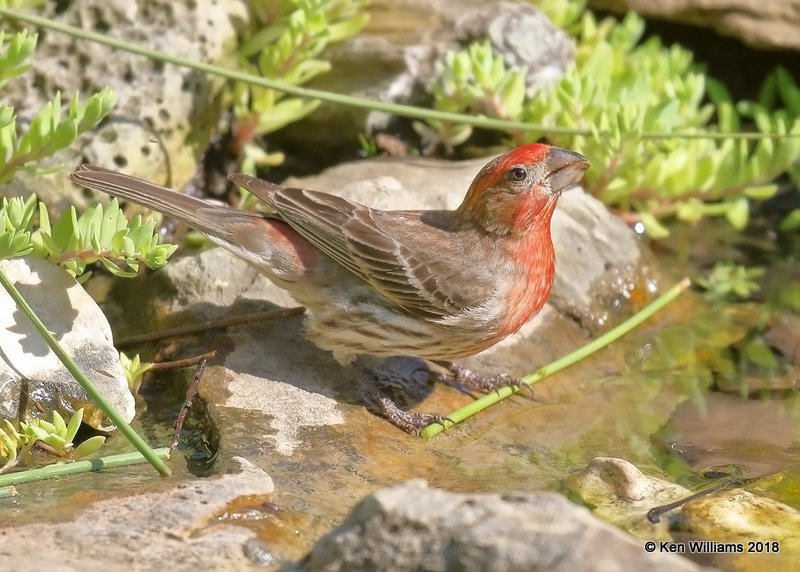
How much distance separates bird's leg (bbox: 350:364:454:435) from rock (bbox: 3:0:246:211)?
2025 millimetres

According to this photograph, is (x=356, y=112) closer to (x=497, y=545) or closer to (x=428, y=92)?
(x=428, y=92)

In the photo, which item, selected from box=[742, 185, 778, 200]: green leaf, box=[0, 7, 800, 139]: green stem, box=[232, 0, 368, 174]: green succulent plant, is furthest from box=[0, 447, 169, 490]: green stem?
box=[742, 185, 778, 200]: green leaf

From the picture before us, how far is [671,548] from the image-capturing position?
13.1 ft

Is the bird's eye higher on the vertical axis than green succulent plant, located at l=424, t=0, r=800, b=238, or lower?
higher

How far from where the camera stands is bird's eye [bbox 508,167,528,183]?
501cm

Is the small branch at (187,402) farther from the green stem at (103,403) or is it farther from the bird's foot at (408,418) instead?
the bird's foot at (408,418)

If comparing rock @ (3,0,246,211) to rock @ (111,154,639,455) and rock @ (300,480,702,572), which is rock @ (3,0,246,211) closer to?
rock @ (111,154,639,455)

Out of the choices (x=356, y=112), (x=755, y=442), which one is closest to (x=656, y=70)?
(x=356, y=112)

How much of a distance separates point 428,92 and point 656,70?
1.48 metres

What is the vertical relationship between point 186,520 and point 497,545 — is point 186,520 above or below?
below

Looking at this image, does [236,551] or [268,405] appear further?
[268,405]

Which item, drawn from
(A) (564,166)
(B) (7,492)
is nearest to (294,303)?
(A) (564,166)

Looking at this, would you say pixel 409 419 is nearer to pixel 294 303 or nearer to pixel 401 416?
pixel 401 416

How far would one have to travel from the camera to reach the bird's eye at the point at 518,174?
5.01 meters
